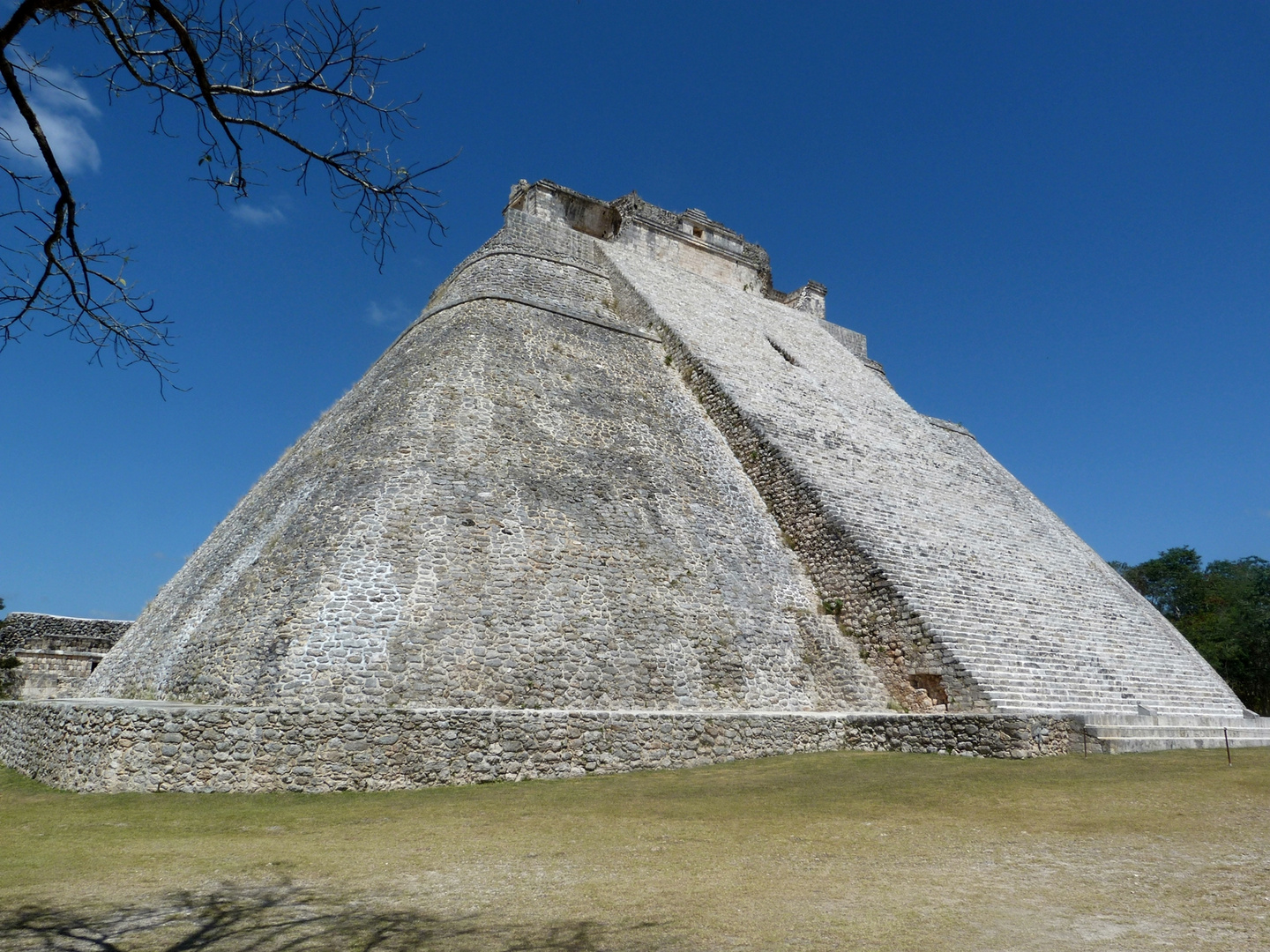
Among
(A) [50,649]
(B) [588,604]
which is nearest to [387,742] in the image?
(B) [588,604]

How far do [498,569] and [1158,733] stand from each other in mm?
7409

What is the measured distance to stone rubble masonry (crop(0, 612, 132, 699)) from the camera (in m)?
15.4

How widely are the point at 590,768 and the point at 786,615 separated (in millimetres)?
3571

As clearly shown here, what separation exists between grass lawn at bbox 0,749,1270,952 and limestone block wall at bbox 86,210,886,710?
4.72 ft

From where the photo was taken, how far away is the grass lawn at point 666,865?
3.21 m

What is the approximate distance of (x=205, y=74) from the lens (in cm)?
266

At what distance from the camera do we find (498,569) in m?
8.49

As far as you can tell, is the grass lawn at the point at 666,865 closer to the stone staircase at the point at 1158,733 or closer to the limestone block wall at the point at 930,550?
the stone staircase at the point at 1158,733

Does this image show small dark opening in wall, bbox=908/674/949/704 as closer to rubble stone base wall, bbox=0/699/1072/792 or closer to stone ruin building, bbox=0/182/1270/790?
stone ruin building, bbox=0/182/1270/790

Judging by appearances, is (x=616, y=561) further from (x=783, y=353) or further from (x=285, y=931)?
(x=783, y=353)

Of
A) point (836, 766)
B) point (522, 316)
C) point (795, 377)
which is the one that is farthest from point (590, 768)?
point (795, 377)

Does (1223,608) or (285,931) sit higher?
(1223,608)

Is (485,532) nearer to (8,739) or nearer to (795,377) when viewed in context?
(8,739)

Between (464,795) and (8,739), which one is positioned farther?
(8,739)
